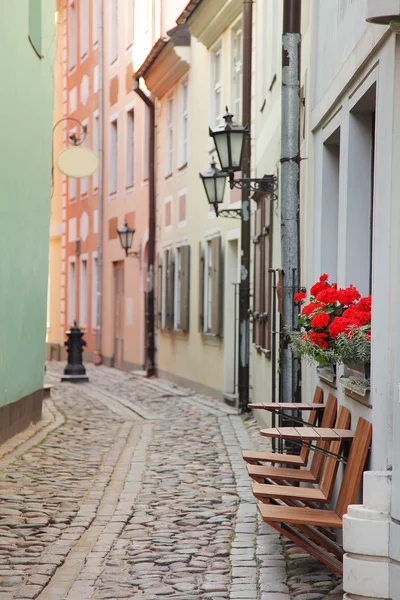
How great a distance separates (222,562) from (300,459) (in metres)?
1.27

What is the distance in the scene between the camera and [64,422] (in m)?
14.7

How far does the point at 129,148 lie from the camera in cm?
2638

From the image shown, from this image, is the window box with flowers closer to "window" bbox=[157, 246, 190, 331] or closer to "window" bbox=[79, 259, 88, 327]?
"window" bbox=[157, 246, 190, 331]

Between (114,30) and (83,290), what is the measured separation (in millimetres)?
6672

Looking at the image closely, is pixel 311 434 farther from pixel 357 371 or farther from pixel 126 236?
pixel 126 236

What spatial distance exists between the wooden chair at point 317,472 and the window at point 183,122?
1409 cm

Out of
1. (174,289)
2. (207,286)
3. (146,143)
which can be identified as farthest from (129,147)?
(207,286)

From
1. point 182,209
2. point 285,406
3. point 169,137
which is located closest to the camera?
point 285,406

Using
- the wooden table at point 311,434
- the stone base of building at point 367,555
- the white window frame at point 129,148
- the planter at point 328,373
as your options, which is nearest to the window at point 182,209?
the white window frame at point 129,148

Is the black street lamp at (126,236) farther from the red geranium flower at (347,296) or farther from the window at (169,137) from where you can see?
the red geranium flower at (347,296)

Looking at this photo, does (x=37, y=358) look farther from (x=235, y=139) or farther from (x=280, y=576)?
(x=280, y=576)

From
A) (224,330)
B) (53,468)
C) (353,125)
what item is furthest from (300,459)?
(224,330)

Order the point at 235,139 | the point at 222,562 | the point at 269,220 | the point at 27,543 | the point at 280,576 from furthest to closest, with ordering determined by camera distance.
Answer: the point at 269,220 → the point at 235,139 → the point at 27,543 → the point at 222,562 → the point at 280,576

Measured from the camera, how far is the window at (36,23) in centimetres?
1392
